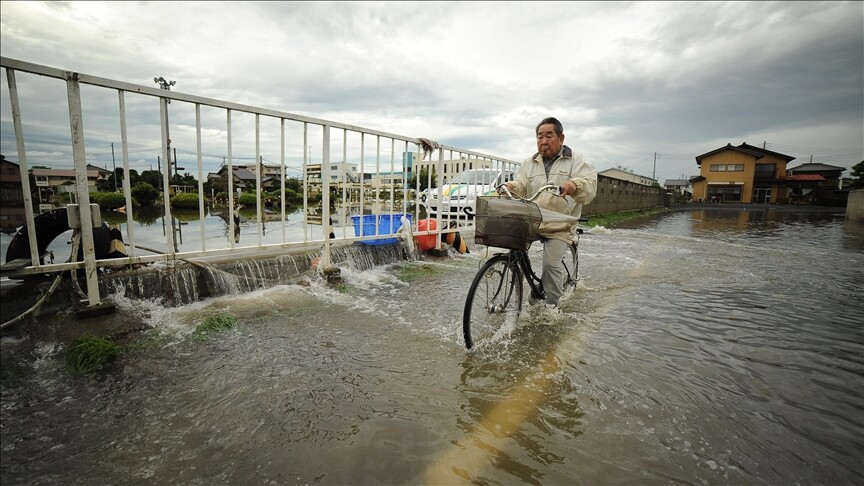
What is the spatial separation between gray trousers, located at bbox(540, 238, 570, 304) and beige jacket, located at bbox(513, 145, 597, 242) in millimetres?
77

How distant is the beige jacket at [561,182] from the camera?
3.38 metres

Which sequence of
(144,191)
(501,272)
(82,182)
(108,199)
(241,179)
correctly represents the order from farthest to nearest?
1. (241,179)
2. (144,191)
3. (108,199)
4. (501,272)
5. (82,182)

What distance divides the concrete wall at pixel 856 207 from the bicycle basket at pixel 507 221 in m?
23.7

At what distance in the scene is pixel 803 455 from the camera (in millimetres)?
1774

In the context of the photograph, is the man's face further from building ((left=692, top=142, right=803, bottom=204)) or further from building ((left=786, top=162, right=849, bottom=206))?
building ((left=692, top=142, right=803, bottom=204))

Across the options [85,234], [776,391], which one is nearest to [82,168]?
[85,234]

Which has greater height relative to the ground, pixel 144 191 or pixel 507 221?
pixel 144 191

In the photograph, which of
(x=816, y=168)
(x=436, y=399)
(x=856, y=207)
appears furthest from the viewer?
(x=816, y=168)

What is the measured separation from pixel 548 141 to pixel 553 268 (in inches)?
49.2

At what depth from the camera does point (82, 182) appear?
283cm

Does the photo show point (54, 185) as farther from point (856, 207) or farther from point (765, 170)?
point (765, 170)

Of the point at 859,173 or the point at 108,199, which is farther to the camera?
the point at 859,173

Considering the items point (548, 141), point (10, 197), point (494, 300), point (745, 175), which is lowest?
point (494, 300)

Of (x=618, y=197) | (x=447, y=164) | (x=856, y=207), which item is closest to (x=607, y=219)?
(x=618, y=197)
